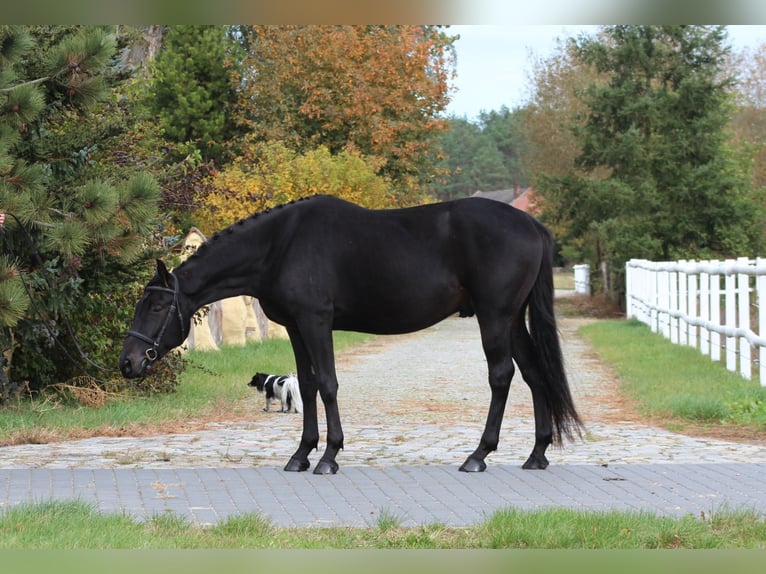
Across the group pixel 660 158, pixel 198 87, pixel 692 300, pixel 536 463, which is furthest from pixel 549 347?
pixel 198 87

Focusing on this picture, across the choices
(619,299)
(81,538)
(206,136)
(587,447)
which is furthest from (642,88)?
(81,538)

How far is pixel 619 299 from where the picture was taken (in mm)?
43500

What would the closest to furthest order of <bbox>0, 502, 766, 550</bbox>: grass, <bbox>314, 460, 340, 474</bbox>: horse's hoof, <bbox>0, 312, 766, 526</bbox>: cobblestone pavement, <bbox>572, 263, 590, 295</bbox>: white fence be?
<bbox>0, 502, 766, 550</bbox>: grass < <bbox>0, 312, 766, 526</bbox>: cobblestone pavement < <bbox>314, 460, 340, 474</bbox>: horse's hoof < <bbox>572, 263, 590, 295</bbox>: white fence

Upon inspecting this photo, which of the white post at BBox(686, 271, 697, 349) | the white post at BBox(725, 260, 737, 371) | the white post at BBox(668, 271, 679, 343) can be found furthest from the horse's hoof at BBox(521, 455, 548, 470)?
the white post at BBox(668, 271, 679, 343)

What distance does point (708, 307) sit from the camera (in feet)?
76.9

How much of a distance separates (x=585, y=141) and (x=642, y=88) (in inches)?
114

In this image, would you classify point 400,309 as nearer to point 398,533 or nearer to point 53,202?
point 398,533

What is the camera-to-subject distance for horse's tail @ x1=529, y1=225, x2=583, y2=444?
9.27 meters

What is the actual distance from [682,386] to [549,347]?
6232 mm

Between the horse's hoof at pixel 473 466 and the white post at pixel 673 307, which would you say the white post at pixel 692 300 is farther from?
the horse's hoof at pixel 473 466

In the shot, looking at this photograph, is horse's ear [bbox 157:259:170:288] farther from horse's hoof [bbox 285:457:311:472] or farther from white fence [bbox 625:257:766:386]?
white fence [bbox 625:257:766:386]

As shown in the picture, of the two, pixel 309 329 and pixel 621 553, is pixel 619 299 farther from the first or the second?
pixel 621 553

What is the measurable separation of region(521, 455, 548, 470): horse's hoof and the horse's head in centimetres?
281

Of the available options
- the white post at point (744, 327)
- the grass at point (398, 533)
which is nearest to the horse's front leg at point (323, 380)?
the grass at point (398, 533)
